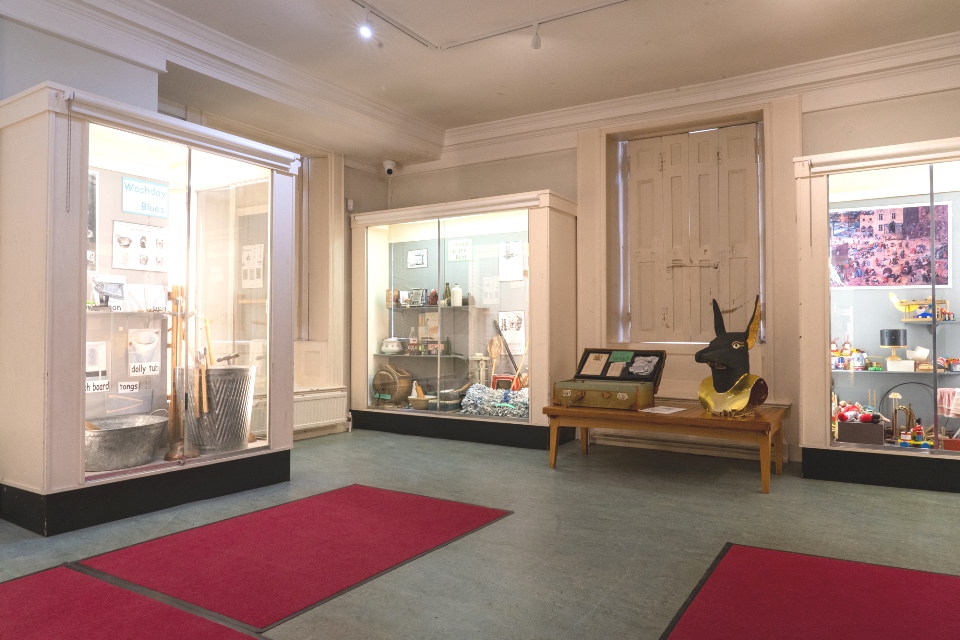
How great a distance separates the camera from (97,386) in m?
3.60

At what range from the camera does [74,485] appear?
3.40 metres

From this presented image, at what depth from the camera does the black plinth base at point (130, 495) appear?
11.0 feet

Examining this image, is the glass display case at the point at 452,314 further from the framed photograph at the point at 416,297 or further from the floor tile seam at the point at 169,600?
the floor tile seam at the point at 169,600

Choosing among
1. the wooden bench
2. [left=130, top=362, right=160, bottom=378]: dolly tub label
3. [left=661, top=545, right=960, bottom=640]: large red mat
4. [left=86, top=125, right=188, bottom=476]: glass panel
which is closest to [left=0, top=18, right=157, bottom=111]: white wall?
[left=86, top=125, right=188, bottom=476]: glass panel

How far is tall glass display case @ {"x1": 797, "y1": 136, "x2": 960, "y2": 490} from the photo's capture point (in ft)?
14.3

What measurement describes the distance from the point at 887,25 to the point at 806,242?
1.74 metres

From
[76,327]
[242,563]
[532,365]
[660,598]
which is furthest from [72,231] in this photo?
[532,365]

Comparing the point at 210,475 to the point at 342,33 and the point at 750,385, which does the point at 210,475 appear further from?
the point at 750,385

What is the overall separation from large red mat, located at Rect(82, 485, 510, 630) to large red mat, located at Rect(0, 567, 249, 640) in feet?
0.36

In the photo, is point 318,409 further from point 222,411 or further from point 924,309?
point 924,309

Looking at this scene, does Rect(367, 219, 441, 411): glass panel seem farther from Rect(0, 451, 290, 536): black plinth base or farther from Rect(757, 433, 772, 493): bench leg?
Rect(757, 433, 772, 493): bench leg

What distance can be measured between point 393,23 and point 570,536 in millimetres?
3802

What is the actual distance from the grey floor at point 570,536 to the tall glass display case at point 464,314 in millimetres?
989

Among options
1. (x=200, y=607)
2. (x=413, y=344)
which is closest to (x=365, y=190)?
(x=413, y=344)
